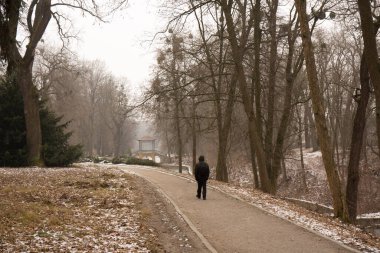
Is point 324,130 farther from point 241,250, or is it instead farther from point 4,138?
point 4,138

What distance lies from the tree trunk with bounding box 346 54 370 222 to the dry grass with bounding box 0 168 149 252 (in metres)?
9.16

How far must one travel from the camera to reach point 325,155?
1372 centimetres

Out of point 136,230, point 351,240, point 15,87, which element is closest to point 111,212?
point 136,230

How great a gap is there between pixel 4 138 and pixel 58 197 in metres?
14.2

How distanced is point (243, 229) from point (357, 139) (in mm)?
9488

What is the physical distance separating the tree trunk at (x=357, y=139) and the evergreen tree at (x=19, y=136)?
706 inches

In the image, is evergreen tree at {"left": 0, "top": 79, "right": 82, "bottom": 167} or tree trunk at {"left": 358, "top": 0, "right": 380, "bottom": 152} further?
evergreen tree at {"left": 0, "top": 79, "right": 82, "bottom": 167}

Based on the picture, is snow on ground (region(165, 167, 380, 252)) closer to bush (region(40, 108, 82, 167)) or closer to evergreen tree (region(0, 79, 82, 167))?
bush (region(40, 108, 82, 167))

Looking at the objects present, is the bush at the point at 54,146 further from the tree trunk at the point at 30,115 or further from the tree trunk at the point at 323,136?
the tree trunk at the point at 323,136

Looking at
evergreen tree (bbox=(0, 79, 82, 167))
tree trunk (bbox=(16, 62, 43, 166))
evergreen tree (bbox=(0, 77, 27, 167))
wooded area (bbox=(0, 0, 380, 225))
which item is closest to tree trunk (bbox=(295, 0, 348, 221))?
wooded area (bbox=(0, 0, 380, 225))

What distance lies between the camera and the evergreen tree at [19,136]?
26.8 m

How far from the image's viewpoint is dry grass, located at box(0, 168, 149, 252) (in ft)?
28.4

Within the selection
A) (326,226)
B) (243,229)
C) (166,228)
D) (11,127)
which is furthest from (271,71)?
(11,127)

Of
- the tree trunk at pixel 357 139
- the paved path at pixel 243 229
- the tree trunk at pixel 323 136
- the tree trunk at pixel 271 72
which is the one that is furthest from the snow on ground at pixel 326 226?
the tree trunk at pixel 271 72
